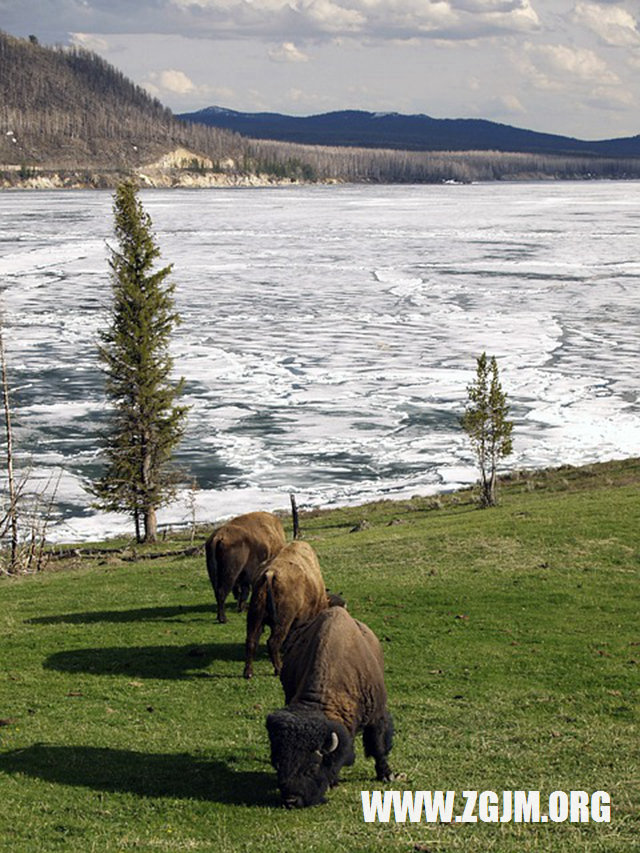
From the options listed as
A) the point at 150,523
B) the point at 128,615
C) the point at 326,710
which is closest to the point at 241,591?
the point at 128,615

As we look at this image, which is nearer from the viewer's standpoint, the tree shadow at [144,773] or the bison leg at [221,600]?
the tree shadow at [144,773]

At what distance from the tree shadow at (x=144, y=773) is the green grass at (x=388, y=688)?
3cm

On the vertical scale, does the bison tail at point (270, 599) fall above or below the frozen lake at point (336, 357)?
above

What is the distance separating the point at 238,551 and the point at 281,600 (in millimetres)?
3389

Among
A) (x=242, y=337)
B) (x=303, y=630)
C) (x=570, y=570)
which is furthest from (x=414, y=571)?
(x=242, y=337)

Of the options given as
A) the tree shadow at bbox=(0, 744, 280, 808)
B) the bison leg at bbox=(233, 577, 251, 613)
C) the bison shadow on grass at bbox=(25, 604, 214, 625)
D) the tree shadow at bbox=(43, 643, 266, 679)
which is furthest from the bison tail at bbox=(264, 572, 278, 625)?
the bison shadow on grass at bbox=(25, 604, 214, 625)

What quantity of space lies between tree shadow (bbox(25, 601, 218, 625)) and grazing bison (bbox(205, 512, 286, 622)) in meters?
1.24

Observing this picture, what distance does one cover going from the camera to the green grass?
9664mm

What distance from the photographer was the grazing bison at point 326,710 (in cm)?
959

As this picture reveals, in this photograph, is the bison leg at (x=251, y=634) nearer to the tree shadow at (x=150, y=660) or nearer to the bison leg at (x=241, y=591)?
the tree shadow at (x=150, y=660)

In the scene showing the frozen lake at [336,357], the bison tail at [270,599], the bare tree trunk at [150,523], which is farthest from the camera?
the frozen lake at [336,357]

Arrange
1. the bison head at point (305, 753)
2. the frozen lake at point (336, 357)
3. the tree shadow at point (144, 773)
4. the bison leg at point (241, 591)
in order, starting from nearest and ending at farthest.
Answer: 1. the bison head at point (305, 753)
2. the tree shadow at point (144, 773)
3. the bison leg at point (241, 591)
4. the frozen lake at point (336, 357)

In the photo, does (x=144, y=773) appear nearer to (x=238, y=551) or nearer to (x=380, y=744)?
(x=380, y=744)

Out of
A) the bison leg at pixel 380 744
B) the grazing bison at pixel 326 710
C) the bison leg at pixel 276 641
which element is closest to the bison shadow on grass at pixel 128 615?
the bison leg at pixel 276 641
